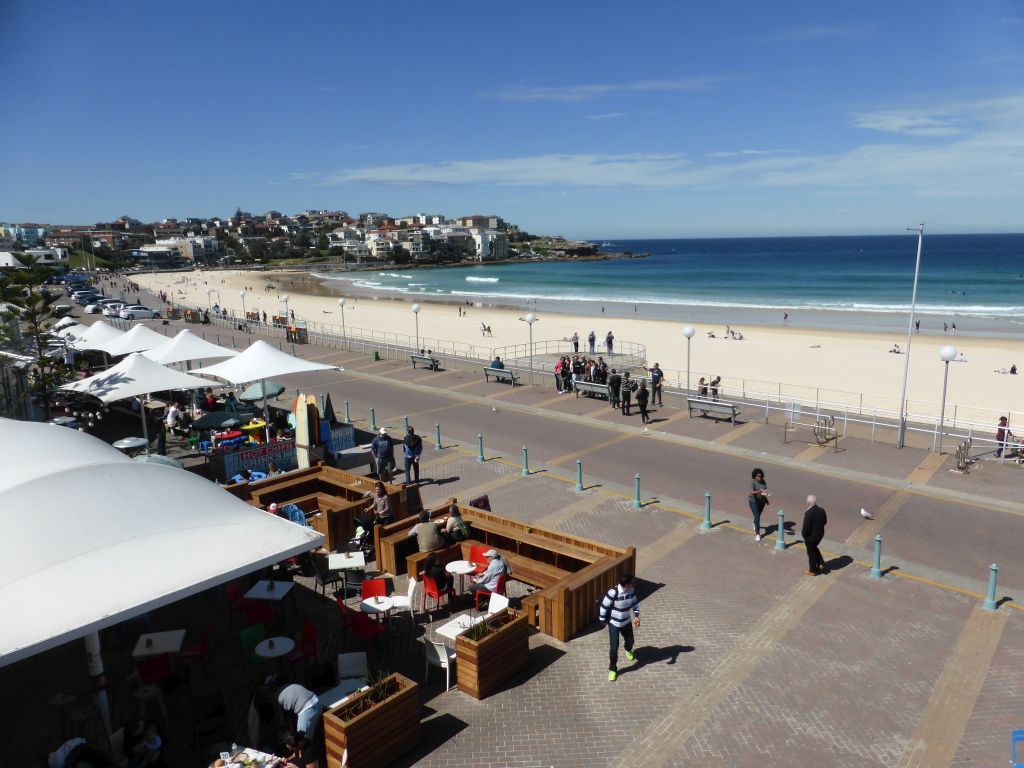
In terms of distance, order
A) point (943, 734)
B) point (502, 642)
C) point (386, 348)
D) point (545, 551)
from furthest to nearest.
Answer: point (386, 348) → point (545, 551) → point (502, 642) → point (943, 734)

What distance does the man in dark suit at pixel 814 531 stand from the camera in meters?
9.59

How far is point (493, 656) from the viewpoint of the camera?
24.1ft

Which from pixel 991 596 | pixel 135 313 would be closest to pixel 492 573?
pixel 991 596

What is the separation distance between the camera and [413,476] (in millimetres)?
14375

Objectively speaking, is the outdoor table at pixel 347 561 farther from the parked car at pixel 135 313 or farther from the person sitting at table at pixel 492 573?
the parked car at pixel 135 313

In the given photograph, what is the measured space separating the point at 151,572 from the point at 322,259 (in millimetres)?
185858

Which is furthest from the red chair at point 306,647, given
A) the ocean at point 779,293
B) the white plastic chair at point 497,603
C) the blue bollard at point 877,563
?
the ocean at point 779,293

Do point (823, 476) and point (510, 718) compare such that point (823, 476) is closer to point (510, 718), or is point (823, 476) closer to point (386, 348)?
point (510, 718)

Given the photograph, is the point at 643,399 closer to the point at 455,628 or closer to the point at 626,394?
the point at 626,394

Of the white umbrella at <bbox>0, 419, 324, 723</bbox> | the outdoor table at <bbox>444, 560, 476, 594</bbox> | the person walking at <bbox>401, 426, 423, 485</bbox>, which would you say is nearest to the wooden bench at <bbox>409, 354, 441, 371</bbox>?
the person walking at <bbox>401, 426, 423, 485</bbox>

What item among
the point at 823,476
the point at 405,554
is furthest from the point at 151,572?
the point at 823,476

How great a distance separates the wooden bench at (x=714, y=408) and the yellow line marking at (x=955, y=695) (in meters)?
9.77

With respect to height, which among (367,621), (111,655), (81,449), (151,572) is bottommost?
(111,655)

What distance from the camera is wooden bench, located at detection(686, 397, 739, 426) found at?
725 inches
